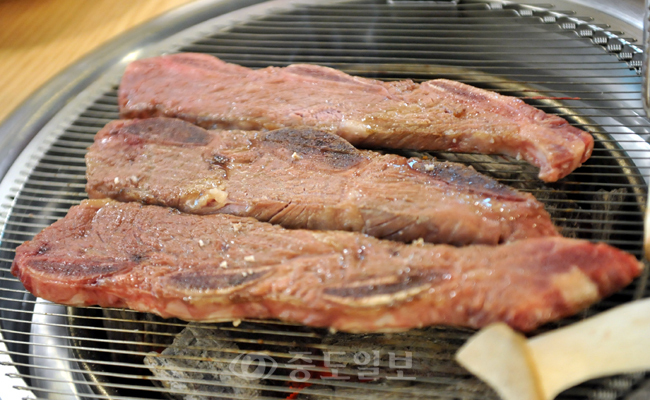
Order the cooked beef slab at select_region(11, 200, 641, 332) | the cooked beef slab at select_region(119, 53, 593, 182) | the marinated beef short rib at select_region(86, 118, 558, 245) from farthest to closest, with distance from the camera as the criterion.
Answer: the cooked beef slab at select_region(119, 53, 593, 182) < the marinated beef short rib at select_region(86, 118, 558, 245) < the cooked beef slab at select_region(11, 200, 641, 332)

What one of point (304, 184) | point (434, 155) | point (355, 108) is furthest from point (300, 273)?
point (434, 155)

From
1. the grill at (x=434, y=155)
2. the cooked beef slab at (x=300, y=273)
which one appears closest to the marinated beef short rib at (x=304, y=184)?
the cooked beef slab at (x=300, y=273)

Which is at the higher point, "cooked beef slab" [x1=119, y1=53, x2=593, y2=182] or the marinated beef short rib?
"cooked beef slab" [x1=119, y1=53, x2=593, y2=182]

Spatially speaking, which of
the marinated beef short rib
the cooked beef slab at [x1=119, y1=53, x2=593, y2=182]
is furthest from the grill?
the marinated beef short rib

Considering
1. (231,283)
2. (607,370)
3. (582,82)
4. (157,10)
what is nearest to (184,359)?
(231,283)

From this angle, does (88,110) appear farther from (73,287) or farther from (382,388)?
(382,388)

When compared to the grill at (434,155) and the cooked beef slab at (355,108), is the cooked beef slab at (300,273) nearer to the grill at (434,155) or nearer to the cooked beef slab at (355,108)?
the grill at (434,155)

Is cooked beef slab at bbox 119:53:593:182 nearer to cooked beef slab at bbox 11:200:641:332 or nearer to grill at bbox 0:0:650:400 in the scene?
grill at bbox 0:0:650:400
